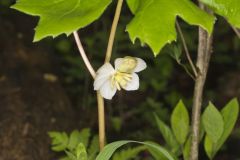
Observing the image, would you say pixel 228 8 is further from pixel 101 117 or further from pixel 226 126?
pixel 226 126

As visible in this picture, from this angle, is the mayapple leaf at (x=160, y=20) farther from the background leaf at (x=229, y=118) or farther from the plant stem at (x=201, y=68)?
the background leaf at (x=229, y=118)

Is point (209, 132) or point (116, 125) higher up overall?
point (209, 132)

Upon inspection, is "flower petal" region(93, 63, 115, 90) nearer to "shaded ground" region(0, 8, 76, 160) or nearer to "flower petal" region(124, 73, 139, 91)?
"flower petal" region(124, 73, 139, 91)

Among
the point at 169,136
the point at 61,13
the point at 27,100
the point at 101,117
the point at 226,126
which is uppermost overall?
the point at 61,13

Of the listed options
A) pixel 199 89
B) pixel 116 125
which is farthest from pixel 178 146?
pixel 116 125

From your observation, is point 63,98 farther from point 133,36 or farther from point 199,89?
point 133,36

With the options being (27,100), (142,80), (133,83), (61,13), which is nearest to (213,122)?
(133,83)

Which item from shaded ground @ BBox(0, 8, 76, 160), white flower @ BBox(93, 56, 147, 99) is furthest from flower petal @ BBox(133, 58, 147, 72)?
shaded ground @ BBox(0, 8, 76, 160)
